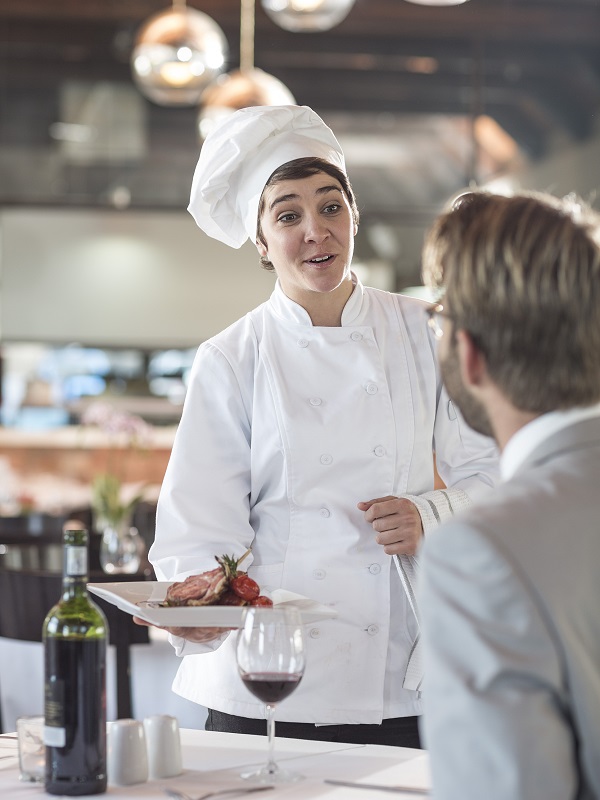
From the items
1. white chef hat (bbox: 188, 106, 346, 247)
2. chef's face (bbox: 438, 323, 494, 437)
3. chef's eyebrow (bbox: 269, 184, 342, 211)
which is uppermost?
white chef hat (bbox: 188, 106, 346, 247)

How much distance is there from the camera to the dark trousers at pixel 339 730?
5.67ft

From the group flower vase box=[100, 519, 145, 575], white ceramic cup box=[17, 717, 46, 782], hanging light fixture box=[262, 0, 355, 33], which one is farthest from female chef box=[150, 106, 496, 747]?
hanging light fixture box=[262, 0, 355, 33]

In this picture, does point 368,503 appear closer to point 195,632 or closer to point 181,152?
point 195,632

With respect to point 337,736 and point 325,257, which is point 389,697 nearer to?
point 337,736

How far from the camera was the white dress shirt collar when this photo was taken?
106 centimetres

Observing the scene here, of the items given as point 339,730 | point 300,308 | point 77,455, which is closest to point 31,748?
point 339,730

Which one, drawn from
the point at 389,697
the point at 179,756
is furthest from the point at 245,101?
the point at 179,756

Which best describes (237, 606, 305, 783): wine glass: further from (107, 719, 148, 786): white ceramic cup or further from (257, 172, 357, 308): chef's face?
(257, 172, 357, 308): chef's face

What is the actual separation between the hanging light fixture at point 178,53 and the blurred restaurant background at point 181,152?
2.41 metres

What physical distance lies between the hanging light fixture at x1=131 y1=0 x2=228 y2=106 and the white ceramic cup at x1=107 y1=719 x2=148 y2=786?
3218 mm

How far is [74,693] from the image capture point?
1233mm

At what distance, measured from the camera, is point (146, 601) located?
5.03 ft

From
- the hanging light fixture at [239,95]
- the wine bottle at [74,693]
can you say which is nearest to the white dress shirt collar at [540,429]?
the wine bottle at [74,693]

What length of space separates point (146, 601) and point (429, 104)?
6094 millimetres
